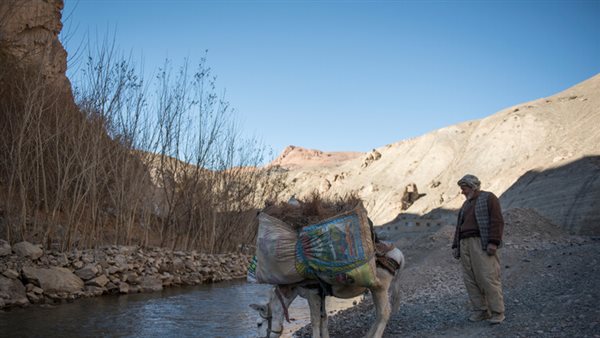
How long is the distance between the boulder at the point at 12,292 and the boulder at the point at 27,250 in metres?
0.77

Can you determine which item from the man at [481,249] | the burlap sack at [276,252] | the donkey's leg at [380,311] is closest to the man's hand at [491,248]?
the man at [481,249]

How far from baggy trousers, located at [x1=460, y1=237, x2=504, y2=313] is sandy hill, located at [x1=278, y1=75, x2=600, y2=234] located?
55.6 ft

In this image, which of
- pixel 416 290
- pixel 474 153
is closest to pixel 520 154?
pixel 474 153

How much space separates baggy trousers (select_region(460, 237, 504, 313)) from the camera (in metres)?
5.81

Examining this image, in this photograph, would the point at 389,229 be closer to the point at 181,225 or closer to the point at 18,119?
the point at 181,225

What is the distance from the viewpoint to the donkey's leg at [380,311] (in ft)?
17.3

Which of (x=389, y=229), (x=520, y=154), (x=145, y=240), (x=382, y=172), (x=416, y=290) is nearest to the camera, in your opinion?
(x=416, y=290)

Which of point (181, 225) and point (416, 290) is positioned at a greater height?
point (181, 225)

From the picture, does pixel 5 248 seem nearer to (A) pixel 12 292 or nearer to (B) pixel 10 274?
(B) pixel 10 274

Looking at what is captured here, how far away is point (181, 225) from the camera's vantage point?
17.2m

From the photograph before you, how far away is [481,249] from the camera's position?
593 centimetres

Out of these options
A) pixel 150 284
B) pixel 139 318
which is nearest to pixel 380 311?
pixel 139 318

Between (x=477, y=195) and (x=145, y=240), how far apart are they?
421 inches

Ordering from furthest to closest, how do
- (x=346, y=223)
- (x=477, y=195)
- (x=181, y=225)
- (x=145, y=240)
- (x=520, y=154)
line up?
(x=520, y=154), (x=181, y=225), (x=145, y=240), (x=477, y=195), (x=346, y=223)
